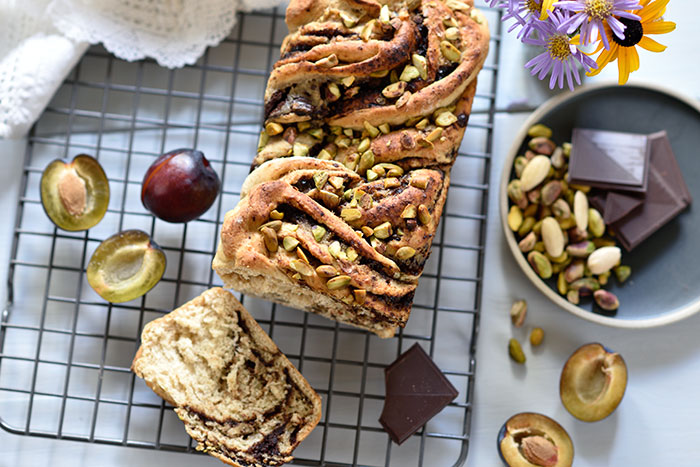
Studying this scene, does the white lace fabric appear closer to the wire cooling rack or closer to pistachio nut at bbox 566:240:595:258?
the wire cooling rack

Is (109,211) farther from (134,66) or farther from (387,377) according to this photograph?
(387,377)

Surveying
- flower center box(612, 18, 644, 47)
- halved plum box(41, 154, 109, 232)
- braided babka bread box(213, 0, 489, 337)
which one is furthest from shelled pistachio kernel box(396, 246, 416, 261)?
halved plum box(41, 154, 109, 232)

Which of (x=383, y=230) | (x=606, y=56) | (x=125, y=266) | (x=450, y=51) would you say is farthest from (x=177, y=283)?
(x=606, y=56)

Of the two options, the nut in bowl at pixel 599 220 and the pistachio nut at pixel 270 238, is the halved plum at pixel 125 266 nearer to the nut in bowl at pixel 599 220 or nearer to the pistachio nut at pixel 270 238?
the pistachio nut at pixel 270 238

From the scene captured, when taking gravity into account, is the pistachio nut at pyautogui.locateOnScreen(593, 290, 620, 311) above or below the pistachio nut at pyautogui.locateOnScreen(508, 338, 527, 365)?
above

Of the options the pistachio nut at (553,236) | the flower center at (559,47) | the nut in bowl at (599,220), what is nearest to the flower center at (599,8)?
the flower center at (559,47)

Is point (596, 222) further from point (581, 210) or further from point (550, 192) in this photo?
point (550, 192)
